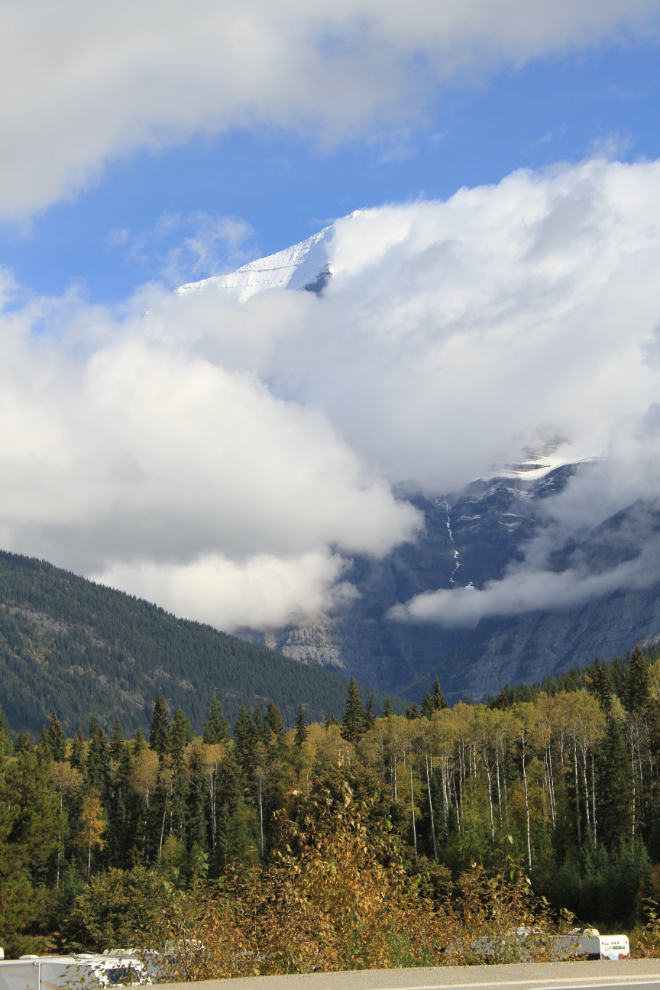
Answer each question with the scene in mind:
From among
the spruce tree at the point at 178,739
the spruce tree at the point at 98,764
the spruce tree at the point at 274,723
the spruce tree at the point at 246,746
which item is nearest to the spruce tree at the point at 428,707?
the spruce tree at the point at 274,723

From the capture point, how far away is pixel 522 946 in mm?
15078

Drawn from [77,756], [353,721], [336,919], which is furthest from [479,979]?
[77,756]

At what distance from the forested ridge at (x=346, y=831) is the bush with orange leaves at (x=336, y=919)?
5cm

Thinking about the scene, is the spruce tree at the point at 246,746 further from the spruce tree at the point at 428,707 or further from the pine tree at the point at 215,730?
the spruce tree at the point at 428,707

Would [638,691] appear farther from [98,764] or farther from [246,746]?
[98,764]

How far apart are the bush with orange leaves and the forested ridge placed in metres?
0.05

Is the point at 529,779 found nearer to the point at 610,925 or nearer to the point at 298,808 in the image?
the point at 610,925

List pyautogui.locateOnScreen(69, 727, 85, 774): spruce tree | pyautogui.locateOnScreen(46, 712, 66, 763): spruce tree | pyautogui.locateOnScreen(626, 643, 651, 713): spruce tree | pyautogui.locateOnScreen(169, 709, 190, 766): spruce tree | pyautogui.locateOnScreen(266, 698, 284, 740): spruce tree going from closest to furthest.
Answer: pyautogui.locateOnScreen(626, 643, 651, 713): spruce tree
pyautogui.locateOnScreen(169, 709, 190, 766): spruce tree
pyautogui.locateOnScreen(69, 727, 85, 774): spruce tree
pyautogui.locateOnScreen(46, 712, 66, 763): spruce tree
pyautogui.locateOnScreen(266, 698, 284, 740): spruce tree

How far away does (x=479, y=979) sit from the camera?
12352 millimetres

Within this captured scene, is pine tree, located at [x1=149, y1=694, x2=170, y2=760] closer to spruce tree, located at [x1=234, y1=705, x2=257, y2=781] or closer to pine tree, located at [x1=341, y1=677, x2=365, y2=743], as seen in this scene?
spruce tree, located at [x1=234, y1=705, x2=257, y2=781]

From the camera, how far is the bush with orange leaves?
46.9 ft

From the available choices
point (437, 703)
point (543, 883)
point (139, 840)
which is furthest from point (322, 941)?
point (437, 703)

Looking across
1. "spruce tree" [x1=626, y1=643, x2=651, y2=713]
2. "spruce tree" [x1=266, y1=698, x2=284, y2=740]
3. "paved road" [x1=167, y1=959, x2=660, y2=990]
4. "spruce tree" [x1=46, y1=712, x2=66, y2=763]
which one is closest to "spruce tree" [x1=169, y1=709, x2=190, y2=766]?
"spruce tree" [x1=266, y1=698, x2=284, y2=740]

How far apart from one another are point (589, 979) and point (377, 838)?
482cm
